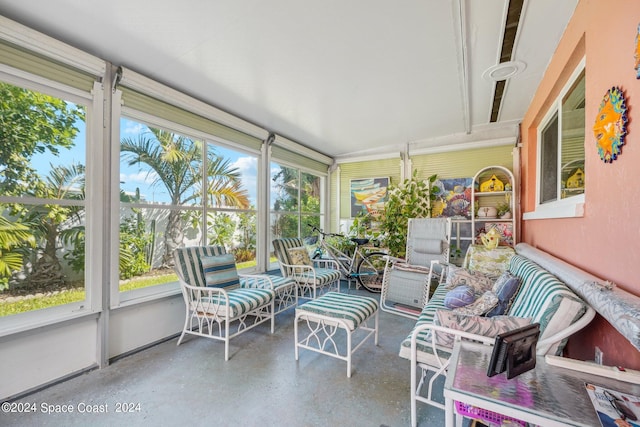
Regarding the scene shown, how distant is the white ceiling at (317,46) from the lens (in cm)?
171

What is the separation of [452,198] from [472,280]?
218 centimetres

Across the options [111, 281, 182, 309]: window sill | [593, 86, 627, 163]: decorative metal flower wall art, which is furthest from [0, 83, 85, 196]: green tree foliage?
[593, 86, 627, 163]: decorative metal flower wall art

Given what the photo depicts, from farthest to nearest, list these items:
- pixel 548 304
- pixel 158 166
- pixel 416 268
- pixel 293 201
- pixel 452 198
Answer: pixel 293 201 < pixel 452 198 < pixel 416 268 < pixel 158 166 < pixel 548 304

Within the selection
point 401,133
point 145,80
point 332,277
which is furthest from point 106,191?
point 401,133

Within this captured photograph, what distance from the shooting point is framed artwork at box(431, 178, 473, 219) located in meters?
4.18

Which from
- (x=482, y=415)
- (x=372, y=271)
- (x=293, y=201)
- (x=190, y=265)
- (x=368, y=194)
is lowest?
(x=372, y=271)

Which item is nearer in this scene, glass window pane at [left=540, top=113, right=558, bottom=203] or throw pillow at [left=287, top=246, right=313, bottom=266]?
glass window pane at [left=540, top=113, right=558, bottom=203]

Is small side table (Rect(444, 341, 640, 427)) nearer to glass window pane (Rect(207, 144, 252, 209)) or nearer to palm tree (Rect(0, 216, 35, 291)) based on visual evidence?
palm tree (Rect(0, 216, 35, 291))

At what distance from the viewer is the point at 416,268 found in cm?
344

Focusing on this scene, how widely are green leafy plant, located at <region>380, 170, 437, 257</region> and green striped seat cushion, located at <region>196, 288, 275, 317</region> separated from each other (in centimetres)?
253

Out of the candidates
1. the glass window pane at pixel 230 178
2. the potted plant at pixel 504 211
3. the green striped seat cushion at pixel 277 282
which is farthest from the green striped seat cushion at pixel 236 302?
the potted plant at pixel 504 211

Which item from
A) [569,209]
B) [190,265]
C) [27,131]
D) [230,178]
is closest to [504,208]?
[569,209]

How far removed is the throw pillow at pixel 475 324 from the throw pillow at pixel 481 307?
0.33 meters

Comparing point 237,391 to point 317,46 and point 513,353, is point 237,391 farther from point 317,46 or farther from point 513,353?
point 317,46
